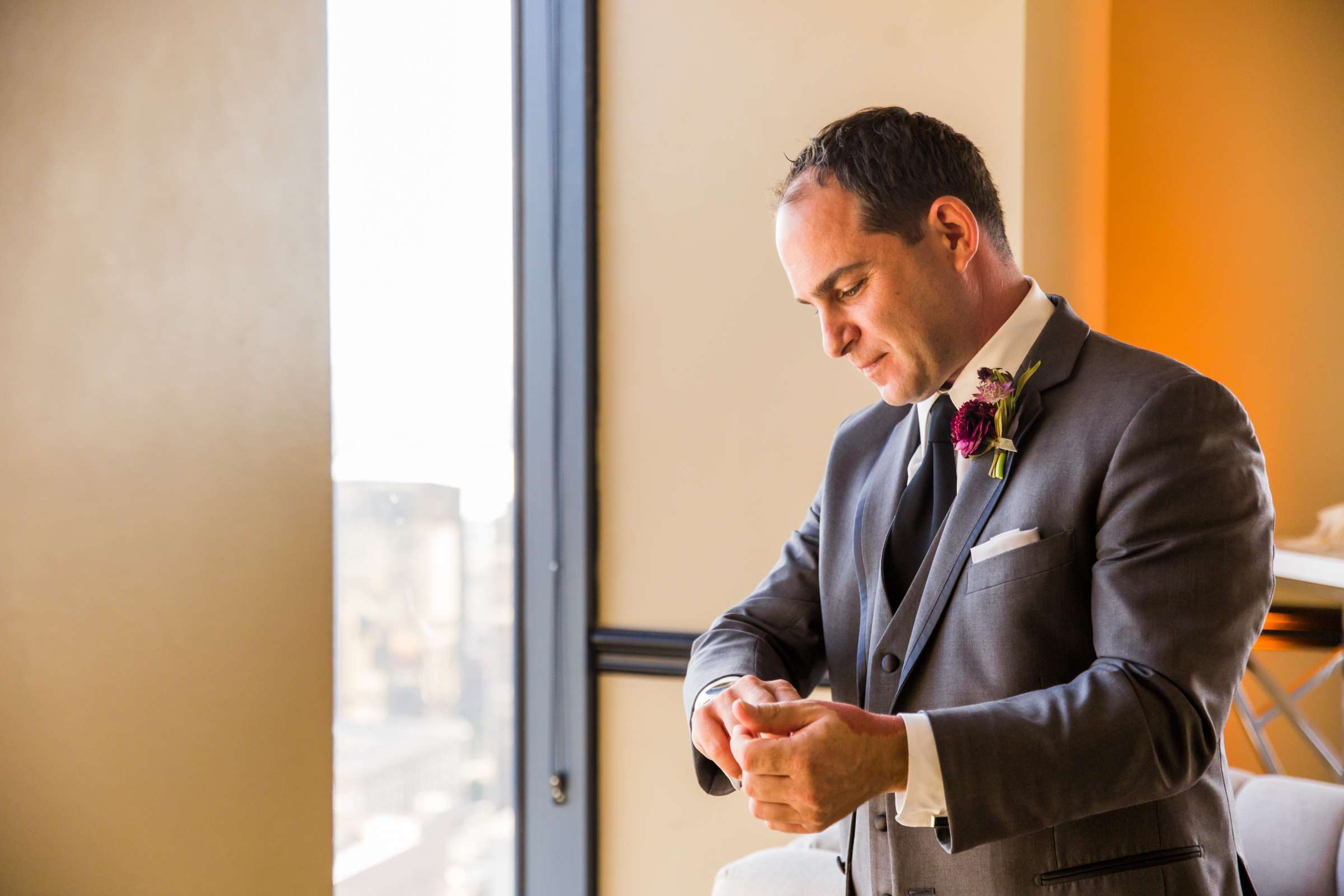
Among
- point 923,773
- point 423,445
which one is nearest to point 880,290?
point 923,773

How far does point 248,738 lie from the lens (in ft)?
5.55

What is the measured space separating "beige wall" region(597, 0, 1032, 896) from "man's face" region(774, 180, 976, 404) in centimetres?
130

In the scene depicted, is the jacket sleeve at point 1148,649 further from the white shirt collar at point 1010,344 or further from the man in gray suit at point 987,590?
the white shirt collar at point 1010,344

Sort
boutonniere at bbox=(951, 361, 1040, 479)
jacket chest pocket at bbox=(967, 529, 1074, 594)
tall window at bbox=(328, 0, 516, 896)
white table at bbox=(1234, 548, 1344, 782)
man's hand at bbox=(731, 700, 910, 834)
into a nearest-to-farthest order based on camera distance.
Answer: man's hand at bbox=(731, 700, 910, 834) < jacket chest pocket at bbox=(967, 529, 1074, 594) < boutonniere at bbox=(951, 361, 1040, 479) < tall window at bbox=(328, 0, 516, 896) < white table at bbox=(1234, 548, 1344, 782)

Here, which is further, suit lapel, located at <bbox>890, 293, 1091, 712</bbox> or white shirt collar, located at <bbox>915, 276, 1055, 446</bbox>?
white shirt collar, located at <bbox>915, 276, 1055, 446</bbox>

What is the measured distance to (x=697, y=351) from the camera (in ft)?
9.65

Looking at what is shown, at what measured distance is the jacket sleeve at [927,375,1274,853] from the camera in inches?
43.4

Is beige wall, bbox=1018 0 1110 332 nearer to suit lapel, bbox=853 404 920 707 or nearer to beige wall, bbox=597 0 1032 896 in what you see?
beige wall, bbox=597 0 1032 896

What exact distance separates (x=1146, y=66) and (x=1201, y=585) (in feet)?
7.98

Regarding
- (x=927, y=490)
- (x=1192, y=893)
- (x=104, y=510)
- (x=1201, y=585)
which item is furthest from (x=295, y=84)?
(x=1192, y=893)

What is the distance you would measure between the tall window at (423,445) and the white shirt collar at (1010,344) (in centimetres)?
157

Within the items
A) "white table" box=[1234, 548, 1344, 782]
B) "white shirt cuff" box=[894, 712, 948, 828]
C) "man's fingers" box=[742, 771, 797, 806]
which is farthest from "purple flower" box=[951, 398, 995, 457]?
"white table" box=[1234, 548, 1344, 782]

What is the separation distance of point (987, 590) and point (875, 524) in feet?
0.86

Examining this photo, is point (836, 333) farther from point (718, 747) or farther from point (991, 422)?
point (718, 747)
